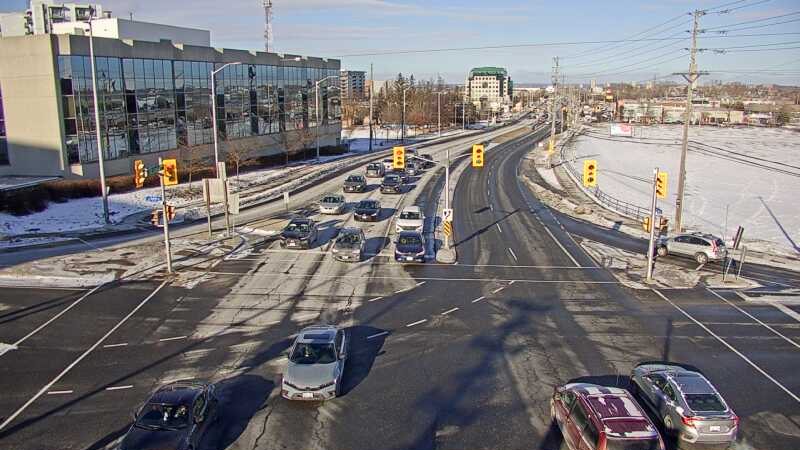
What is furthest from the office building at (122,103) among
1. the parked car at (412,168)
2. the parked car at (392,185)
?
the parked car at (412,168)

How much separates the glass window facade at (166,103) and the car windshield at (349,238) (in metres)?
27.6

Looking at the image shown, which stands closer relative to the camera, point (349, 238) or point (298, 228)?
point (349, 238)

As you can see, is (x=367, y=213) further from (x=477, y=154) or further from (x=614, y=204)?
(x=614, y=204)

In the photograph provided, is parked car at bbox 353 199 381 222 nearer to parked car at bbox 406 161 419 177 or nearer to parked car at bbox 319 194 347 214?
parked car at bbox 319 194 347 214

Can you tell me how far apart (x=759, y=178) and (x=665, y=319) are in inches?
2105

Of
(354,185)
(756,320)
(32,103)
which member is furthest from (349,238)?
(32,103)

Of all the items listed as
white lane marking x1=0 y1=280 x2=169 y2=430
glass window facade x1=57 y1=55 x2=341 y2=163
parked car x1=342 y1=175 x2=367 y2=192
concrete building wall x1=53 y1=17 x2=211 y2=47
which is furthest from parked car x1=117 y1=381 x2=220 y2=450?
concrete building wall x1=53 y1=17 x2=211 y2=47

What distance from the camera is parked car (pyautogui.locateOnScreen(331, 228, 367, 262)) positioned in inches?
1275

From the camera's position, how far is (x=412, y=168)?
6794 cm

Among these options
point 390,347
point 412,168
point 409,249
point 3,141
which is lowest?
point 390,347

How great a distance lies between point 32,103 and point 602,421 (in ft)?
162

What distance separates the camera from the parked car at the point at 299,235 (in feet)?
114

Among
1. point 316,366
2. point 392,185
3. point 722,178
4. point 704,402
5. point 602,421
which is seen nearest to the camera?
point 602,421

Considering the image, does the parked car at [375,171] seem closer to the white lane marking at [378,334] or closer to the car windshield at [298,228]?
the car windshield at [298,228]
